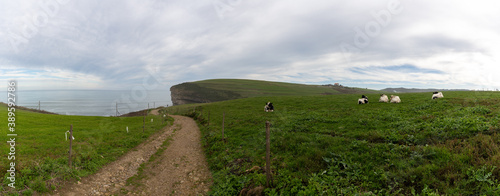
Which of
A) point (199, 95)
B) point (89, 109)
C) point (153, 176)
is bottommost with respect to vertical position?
point (89, 109)

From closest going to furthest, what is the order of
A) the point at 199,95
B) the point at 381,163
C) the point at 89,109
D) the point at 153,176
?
the point at 381,163 → the point at 153,176 → the point at 89,109 → the point at 199,95

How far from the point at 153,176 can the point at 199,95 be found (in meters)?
137

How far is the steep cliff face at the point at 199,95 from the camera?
424 feet

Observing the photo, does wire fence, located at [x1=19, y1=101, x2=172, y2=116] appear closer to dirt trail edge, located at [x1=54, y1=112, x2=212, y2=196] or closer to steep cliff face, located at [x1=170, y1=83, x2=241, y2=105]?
steep cliff face, located at [x1=170, y1=83, x2=241, y2=105]

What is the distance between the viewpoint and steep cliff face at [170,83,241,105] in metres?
129

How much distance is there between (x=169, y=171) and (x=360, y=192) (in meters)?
9.97

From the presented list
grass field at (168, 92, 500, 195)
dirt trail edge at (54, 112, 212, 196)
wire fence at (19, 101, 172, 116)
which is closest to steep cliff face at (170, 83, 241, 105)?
wire fence at (19, 101, 172, 116)

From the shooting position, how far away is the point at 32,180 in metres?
7.50

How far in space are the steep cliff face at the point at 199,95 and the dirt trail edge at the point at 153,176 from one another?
11026cm

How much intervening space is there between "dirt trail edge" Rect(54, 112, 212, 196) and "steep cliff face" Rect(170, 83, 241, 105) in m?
110

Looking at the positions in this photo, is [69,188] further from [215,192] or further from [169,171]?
[215,192]

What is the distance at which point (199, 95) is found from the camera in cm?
14212

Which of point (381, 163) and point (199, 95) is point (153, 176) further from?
point (199, 95)

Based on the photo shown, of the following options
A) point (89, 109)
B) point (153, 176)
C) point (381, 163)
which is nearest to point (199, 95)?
point (89, 109)
